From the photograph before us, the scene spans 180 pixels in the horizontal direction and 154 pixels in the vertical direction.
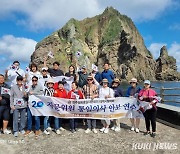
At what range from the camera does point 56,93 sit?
30.6 feet

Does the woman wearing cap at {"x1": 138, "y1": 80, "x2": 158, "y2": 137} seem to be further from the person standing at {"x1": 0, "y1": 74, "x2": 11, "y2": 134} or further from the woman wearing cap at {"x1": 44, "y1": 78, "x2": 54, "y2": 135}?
the person standing at {"x1": 0, "y1": 74, "x2": 11, "y2": 134}

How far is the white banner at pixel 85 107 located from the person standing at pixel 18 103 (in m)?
0.34

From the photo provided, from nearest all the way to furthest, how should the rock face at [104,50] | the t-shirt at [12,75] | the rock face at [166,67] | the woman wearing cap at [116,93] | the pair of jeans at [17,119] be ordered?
the pair of jeans at [17,119] → the woman wearing cap at [116,93] → the t-shirt at [12,75] → the rock face at [104,50] → the rock face at [166,67]

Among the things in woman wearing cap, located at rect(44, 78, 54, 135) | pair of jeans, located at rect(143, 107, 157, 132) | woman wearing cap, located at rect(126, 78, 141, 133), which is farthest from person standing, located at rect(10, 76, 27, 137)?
pair of jeans, located at rect(143, 107, 157, 132)

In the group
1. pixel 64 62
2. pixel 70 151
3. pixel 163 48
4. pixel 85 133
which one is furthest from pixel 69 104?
pixel 163 48

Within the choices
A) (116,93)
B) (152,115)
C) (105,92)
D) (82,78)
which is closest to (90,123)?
(105,92)

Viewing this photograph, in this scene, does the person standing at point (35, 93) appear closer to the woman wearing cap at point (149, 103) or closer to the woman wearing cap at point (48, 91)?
the woman wearing cap at point (48, 91)

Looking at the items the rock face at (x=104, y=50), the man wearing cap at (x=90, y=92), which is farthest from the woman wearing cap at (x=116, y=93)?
the rock face at (x=104, y=50)

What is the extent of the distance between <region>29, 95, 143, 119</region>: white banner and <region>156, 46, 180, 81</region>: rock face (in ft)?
541

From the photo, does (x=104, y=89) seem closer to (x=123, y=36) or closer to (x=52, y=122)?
(x=52, y=122)

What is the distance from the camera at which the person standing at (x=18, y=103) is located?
8797 millimetres

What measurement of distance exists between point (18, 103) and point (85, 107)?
7.06 ft

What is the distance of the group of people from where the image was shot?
351 inches

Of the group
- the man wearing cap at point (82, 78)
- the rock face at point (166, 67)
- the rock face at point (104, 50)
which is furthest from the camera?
the rock face at point (166, 67)
